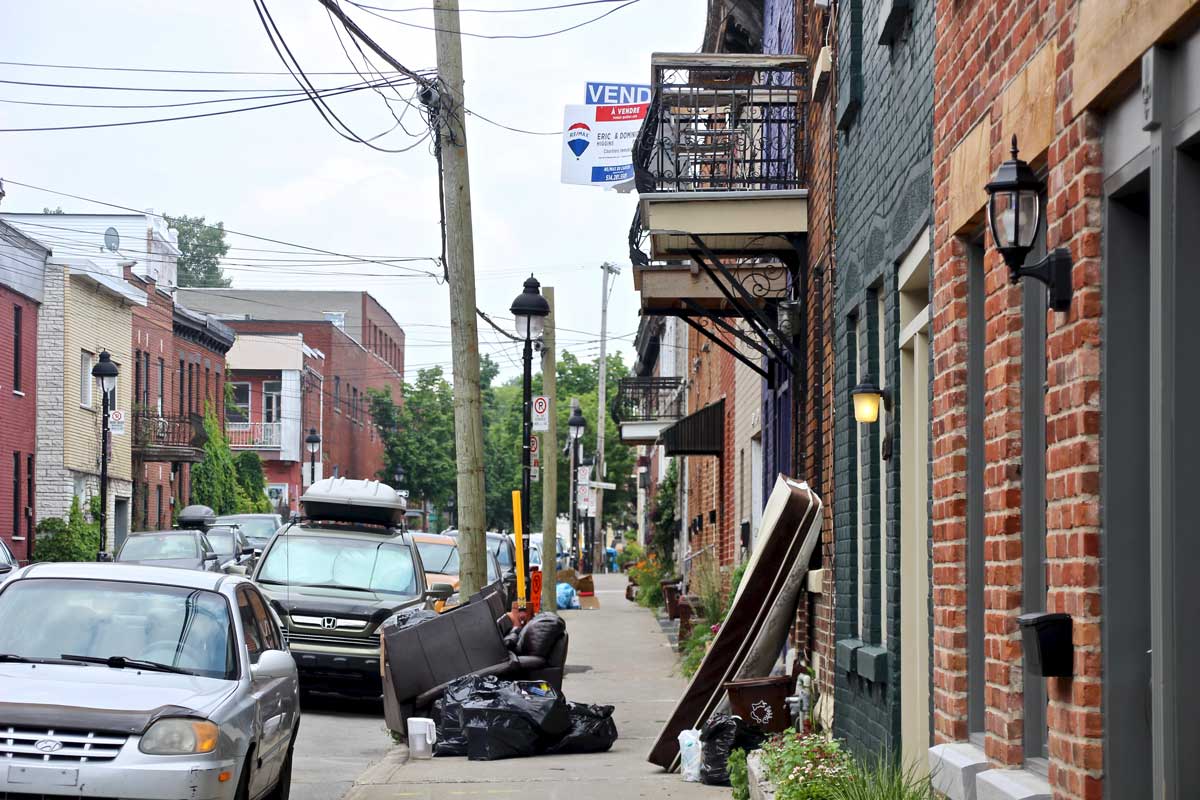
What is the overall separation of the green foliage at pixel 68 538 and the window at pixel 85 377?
2.77m

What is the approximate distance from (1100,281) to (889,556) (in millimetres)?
4011

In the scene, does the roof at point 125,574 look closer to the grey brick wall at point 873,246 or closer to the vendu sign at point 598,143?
the grey brick wall at point 873,246

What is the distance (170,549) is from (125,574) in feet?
58.6

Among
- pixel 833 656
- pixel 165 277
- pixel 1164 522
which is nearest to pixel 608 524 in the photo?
pixel 165 277

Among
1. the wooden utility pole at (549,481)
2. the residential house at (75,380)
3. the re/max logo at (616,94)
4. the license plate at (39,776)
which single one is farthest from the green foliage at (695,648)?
the residential house at (75,380)

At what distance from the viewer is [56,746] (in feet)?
23.5

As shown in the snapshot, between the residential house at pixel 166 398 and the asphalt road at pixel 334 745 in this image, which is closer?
the asphalt road at pixel 334 745

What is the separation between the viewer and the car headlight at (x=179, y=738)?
7305 mm

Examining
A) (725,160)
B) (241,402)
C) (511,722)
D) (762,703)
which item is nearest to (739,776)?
(762,703)

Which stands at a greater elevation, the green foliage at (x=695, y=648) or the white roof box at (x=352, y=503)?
the white roof box at (x=352, y=503)

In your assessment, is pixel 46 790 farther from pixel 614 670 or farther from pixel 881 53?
pixel 614 670

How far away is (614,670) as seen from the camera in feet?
67.8

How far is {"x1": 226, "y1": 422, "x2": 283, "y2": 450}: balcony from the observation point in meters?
62.9

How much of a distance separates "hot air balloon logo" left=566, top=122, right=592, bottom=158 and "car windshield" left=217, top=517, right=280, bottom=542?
57.7 ft
